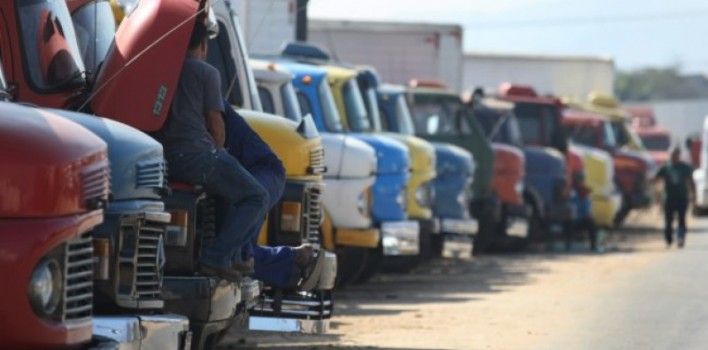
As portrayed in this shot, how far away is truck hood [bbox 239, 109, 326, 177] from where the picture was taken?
11773mm

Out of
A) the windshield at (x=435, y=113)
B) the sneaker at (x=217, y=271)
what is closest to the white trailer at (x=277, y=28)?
the windshield at (x=435, y=113)

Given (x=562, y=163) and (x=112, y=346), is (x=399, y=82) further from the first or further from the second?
(x=112, y=346)

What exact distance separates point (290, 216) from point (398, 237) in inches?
241

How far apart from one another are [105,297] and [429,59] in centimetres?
2612

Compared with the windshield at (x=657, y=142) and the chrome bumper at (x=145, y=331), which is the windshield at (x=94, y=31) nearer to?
the chrome bumper at (x=145, y=331)

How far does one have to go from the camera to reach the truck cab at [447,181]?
71.4ft

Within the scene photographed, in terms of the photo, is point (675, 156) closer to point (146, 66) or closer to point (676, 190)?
point (676, 190)

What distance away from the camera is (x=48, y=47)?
9.62 meters

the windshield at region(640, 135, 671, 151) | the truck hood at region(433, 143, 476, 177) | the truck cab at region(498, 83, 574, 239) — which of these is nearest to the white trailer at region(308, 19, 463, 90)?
the truck cab at region(498, 83, 574, 239)

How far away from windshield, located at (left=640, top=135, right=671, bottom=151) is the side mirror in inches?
1084

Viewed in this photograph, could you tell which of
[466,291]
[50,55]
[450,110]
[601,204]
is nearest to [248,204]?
[50,55]

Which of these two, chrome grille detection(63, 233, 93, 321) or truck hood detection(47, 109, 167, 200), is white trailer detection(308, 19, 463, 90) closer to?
truck hood detection(47, 109, 167, 200)

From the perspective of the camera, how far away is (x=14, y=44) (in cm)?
955

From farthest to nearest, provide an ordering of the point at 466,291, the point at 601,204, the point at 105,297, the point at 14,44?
the point at 601,204 < the point at 466,291 < the point at 14,44 < the point at 105,297
